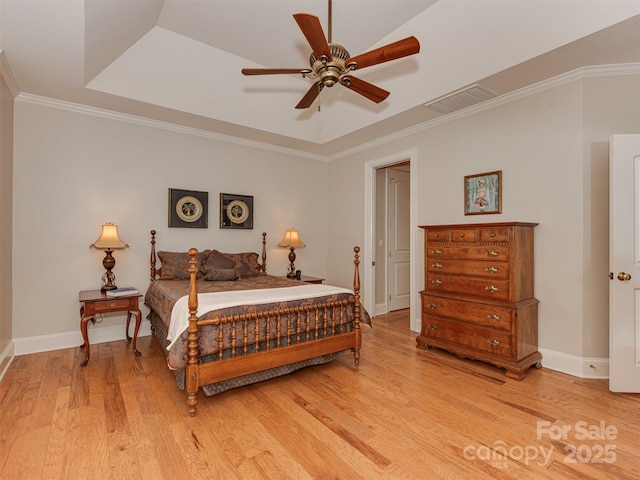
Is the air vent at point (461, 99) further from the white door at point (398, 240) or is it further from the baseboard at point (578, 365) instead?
the baseboard at point (578, 365)

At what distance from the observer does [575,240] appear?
2.98 metres

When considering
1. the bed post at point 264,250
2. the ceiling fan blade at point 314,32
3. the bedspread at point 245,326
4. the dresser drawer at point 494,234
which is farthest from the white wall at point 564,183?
the bed post at point 264,250

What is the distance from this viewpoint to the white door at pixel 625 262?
2.60m

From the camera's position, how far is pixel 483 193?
365 cm

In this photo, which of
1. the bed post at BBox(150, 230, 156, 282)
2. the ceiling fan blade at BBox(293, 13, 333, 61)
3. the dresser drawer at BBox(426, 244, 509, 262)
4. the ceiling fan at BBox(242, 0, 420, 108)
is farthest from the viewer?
the bed post at BBox(150, 230, 156, 282)

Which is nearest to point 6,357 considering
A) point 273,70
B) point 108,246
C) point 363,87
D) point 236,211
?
point 108,246

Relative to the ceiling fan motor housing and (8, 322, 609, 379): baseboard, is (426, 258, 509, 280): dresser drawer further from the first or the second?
the ceiling fan motor housing

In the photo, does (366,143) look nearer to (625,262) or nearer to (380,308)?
(380,308)

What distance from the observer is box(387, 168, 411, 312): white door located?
5.66 meters

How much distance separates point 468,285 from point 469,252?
1.11 feet

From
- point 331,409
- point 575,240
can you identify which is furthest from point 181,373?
point 575,240

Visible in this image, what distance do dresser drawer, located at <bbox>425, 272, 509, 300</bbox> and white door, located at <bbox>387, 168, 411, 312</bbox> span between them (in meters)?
1.92

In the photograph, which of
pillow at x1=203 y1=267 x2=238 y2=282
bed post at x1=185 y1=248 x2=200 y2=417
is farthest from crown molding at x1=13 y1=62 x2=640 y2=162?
bed post at x1=185 y1=248 x2=200 y2=417

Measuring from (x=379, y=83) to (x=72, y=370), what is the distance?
4.44 metres
